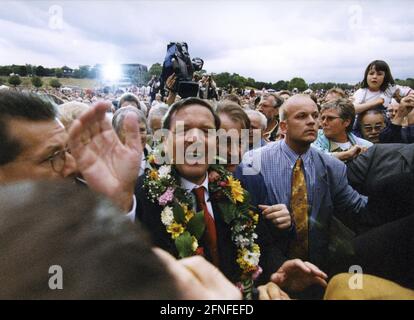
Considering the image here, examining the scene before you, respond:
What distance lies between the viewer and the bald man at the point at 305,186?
7.66ft

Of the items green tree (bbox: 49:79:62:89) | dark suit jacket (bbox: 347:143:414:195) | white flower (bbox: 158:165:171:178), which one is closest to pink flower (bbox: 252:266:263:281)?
white flower (bbox: 158:165:171:178)

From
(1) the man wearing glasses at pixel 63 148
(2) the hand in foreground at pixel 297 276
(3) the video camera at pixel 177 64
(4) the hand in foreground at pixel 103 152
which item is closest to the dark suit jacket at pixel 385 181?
(2) the hand in foreground at pixel 297 276

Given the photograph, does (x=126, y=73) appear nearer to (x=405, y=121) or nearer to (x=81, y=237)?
(x=405, y=121)

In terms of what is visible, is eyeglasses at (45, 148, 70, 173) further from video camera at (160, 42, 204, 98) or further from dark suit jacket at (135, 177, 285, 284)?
video camera at (160, 42, 204, 98)

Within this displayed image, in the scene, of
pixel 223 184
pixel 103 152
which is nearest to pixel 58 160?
pixel 103 152

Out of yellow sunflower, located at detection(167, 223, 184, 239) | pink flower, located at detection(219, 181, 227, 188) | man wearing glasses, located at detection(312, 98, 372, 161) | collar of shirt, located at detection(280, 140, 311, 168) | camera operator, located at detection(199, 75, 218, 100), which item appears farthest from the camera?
camera operator, located at detection(199, 75, 218, 100)

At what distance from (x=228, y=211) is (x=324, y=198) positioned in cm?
89

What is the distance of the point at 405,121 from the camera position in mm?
3305

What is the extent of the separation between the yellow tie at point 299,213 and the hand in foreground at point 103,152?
1.49 meters

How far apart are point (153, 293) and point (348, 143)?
318 cm

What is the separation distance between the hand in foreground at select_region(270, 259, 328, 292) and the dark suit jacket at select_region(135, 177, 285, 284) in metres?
0.27

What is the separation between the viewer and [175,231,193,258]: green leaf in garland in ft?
5.35

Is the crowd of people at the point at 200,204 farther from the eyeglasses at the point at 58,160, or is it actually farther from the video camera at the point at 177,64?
the video camera at the point at 177,64
